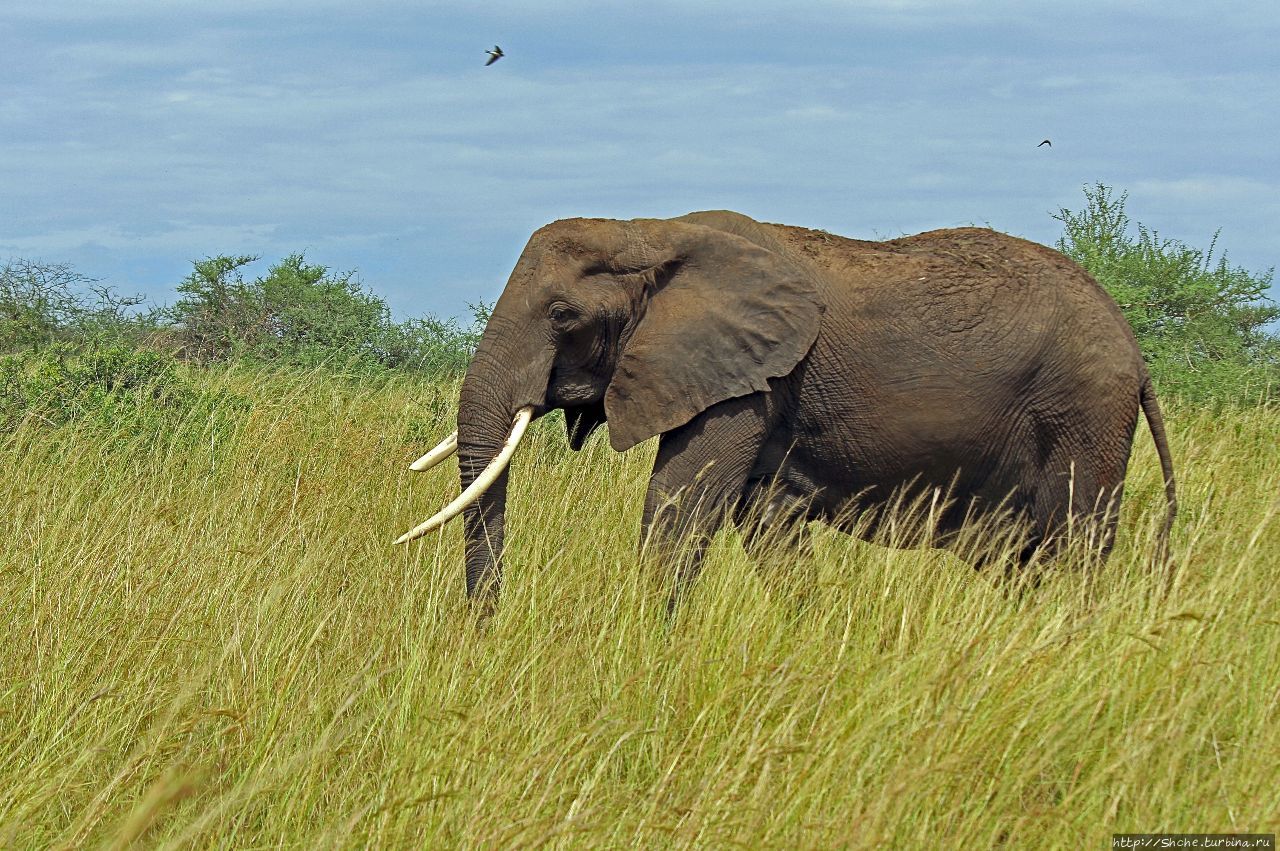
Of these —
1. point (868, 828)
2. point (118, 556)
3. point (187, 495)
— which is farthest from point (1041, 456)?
point (187, 495)

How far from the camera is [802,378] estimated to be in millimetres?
6410

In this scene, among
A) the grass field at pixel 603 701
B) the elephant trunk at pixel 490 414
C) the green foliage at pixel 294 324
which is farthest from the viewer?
the green foliage at pixel 294 324

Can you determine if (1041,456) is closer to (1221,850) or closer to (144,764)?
(1221,850)

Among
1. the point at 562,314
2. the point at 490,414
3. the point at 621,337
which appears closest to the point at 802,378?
the point at 621,337

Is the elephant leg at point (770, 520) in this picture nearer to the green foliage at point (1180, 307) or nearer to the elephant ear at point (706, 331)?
the elephant ear at point (706, 331)

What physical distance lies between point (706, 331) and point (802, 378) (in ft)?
1.80

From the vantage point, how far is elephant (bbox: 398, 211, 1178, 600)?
19.9 ft

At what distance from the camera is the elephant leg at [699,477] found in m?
6.01

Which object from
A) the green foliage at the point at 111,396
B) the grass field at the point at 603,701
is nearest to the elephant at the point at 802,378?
the grass field at the point at 603,701

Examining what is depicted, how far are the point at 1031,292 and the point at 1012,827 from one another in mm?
3272

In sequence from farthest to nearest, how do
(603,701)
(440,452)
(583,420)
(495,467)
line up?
1. (583,420)
2. (440,452)
3. (495,467)
4. (603,701)

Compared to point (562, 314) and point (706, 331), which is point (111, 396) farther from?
point (706, 331)

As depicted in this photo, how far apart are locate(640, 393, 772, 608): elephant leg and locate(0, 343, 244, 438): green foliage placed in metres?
4.78

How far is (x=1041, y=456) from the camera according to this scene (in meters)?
6.53
